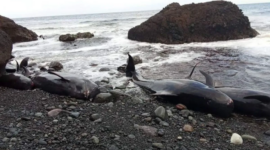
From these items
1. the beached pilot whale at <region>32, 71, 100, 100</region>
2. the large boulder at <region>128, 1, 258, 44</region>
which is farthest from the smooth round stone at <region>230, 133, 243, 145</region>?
the large boulder at <region>128, 1, 258, 44</region>

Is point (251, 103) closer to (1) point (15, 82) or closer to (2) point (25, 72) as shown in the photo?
(1) point (15, 82)

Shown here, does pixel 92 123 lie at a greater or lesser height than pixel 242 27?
lesser

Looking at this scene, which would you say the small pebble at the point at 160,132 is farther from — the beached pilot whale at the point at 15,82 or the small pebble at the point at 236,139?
the beached pilot whale at the point at 15,82

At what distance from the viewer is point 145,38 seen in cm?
1576

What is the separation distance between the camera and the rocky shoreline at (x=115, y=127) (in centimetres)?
381

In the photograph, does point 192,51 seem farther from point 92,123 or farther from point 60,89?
point 92,123

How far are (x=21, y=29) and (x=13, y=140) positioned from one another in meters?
18.7

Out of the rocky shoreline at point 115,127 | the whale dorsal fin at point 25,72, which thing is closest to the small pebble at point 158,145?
the rocky shoreline at point 115,127

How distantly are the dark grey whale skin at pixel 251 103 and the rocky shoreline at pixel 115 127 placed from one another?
0.17m

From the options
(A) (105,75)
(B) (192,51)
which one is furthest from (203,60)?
(A) (105,75)


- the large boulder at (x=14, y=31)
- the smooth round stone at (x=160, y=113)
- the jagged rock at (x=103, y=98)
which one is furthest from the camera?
the large boulder at (x=14, y=31)

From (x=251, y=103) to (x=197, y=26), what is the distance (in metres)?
10.7

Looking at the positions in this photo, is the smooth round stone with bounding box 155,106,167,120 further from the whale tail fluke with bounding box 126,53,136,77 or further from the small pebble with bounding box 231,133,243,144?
the whale tail fluke with bounding box 126,53,136,77

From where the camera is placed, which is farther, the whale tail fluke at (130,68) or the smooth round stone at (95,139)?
the whale tail fluke at (130,68)
